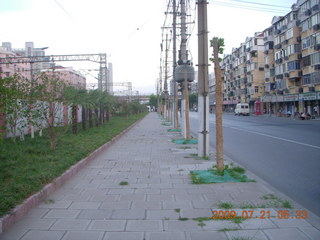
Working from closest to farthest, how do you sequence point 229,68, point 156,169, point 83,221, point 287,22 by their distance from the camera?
point 83,221, point 156,169, point 287,22, point 229,68

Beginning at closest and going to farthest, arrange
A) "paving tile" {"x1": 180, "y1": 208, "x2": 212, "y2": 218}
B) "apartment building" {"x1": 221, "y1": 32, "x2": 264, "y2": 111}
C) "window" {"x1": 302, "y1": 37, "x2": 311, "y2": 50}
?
"paving tile" {"x1": 180, "y1": 208, "x2": 212, "y2": 218} → "window" {"x1": 302, "y1": 37, "x2": 311, "y2": 50} → "apartment building" {"x1": 221, "y1": 32, "x2": 264, "y2": 111}

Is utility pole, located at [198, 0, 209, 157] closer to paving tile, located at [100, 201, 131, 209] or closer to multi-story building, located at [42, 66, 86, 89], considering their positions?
paving tile, located at [100, 201, 131, 209]

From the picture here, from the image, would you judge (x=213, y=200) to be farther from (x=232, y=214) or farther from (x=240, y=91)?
(x=240, y=91)

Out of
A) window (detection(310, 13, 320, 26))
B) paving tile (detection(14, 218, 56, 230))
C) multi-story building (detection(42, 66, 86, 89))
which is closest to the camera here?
paving tile (detection(14, 218, 56, 230))

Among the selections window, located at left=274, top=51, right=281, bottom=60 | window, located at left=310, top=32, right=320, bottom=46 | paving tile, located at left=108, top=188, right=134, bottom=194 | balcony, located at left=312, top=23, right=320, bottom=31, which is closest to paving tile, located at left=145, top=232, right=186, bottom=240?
paving tile, located at left=108, top=188, right=134, bottom=194

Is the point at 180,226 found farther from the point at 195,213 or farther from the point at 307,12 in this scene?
the point at 307,12

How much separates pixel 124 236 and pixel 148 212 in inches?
35.8

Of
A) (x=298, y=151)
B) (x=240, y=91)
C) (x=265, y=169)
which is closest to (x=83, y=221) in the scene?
(x=265, y=169)

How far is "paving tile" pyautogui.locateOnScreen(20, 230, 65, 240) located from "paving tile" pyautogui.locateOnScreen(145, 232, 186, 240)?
3.64 feet

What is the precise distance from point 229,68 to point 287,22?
37354 millimetres

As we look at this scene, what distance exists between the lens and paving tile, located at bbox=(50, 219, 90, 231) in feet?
14.2

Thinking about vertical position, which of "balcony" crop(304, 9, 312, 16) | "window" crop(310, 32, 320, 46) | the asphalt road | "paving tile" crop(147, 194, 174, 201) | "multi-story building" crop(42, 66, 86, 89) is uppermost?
"balcony" crop(304, 9, 312, 16)

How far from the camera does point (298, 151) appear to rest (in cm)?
1142

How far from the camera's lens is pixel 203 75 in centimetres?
973
